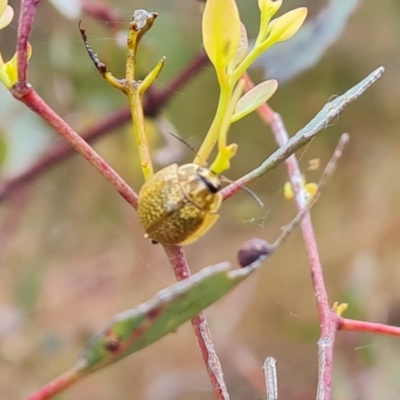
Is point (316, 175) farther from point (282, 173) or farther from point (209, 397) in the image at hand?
point (209, 397)

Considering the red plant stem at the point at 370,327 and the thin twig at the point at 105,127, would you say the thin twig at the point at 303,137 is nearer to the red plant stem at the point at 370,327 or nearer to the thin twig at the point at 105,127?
the red plant stem at the point at 370,327

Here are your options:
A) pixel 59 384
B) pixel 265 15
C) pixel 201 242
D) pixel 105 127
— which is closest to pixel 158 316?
pixel 59 384

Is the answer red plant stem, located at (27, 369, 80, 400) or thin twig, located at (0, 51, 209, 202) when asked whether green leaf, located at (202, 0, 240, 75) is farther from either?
thin twig, located at (0, 51, 209, 202)

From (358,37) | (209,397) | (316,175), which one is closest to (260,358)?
(209,397)

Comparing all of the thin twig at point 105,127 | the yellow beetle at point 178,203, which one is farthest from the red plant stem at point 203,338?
the thin twig at point 105,127

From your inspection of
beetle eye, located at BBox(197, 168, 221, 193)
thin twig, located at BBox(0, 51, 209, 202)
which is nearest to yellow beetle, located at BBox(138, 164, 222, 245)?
beetle eye, located at BBox(197, 168, 221, 193)

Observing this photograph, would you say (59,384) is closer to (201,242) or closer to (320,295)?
(320,295)
